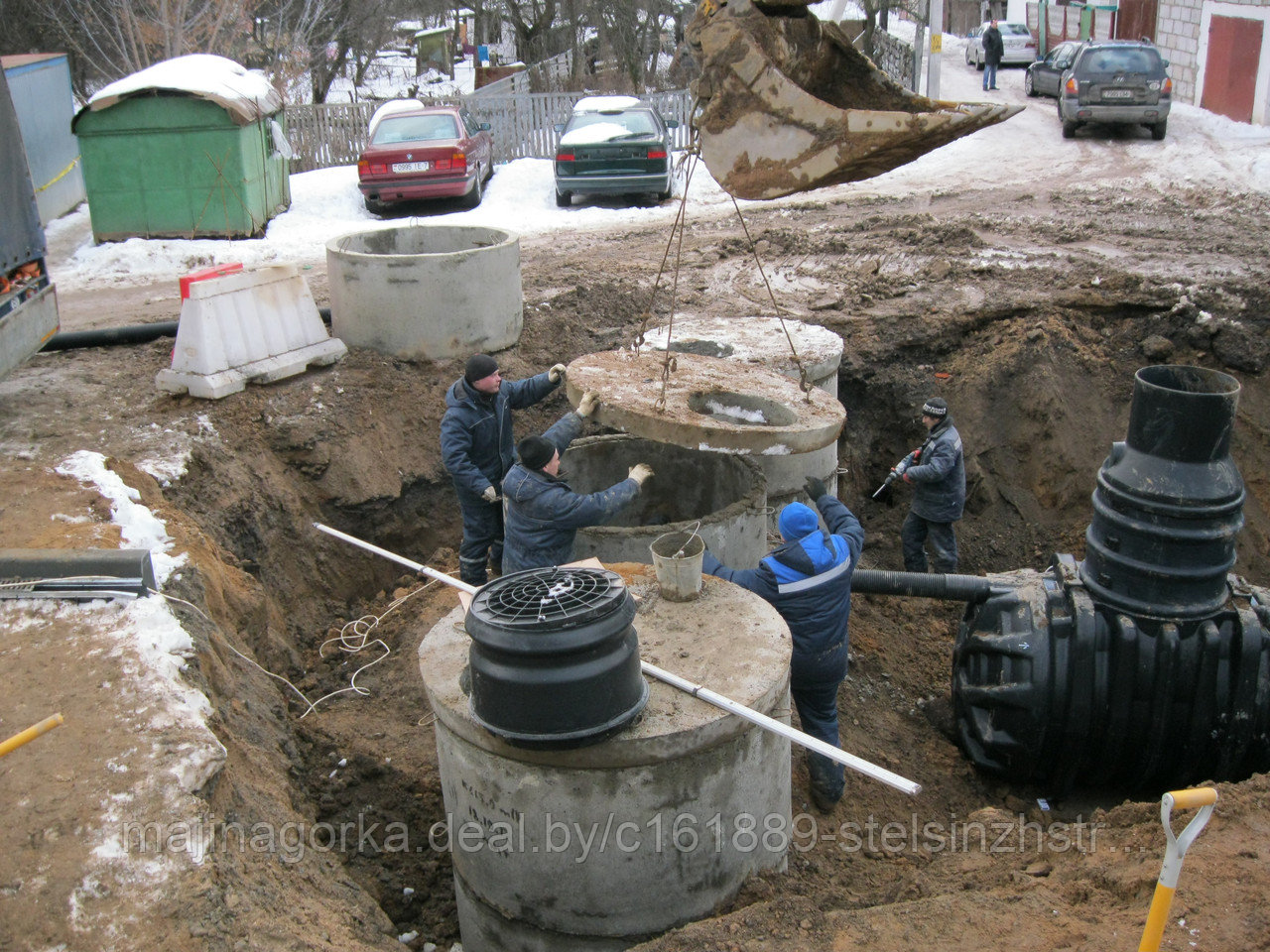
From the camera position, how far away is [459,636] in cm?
465

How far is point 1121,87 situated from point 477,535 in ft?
50.7

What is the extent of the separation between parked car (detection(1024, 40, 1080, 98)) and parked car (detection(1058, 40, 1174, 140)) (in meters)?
4.23

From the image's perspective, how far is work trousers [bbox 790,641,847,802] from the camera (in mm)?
5305

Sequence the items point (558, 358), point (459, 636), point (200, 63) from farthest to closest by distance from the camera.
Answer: point (200, 63), point (558, 358), point (459, 636)

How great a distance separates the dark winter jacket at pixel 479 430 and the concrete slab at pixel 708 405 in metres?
0.54

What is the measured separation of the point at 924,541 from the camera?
8578 mm

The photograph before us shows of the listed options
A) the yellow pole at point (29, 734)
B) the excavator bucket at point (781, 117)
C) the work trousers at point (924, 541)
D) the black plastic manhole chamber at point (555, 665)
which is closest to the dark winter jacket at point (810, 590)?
the black plastic manhole chamber at point (555, 665)

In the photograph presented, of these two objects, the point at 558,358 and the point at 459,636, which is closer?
the point at 459,636

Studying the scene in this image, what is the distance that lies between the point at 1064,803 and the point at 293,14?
23437mm

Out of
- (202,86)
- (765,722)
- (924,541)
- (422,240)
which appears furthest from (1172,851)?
(202,86)

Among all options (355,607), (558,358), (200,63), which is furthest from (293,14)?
(355,607)

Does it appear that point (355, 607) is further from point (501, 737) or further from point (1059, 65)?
point (1059, 65)

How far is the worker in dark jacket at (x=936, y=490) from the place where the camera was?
7812 mm

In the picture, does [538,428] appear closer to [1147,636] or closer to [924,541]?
[924,541]
